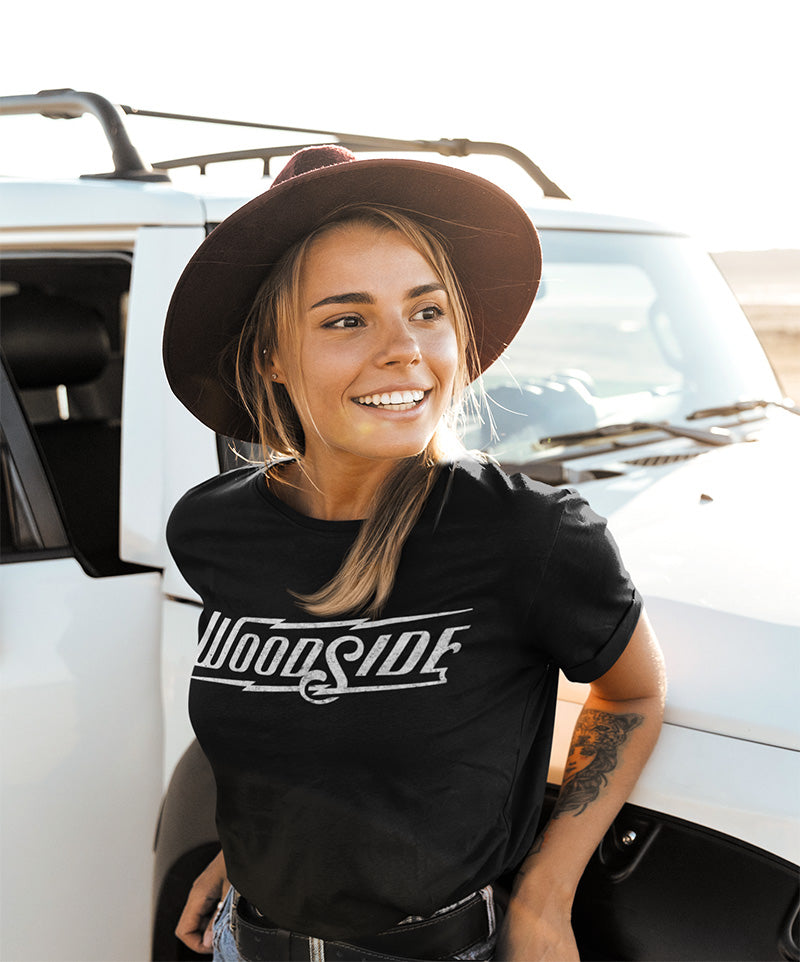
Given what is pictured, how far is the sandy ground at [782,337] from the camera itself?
13500 mm

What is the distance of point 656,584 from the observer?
6.12ft

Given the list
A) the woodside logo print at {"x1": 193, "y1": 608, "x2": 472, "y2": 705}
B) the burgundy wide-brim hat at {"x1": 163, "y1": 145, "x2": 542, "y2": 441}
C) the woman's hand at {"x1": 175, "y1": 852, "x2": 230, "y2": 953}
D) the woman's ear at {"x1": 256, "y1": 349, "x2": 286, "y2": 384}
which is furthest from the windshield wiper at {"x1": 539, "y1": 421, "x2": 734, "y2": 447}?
the woman's hand at {"x1": 175, "y1": 852, "x2": 230, "y2": 953}

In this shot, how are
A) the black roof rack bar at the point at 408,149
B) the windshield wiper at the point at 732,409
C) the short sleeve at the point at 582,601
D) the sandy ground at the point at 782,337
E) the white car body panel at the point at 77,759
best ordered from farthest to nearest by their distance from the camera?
the sandy ground at the point at 782,337 → the black roof rack bar at the point at 408,149 → the windshield wiper at the point at 732,409 → the white car body panel at the point at 77,759 → the short sleeve at the point at 582,601

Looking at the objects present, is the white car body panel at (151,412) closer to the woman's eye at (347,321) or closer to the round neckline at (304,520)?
the round neckline at (304,520)

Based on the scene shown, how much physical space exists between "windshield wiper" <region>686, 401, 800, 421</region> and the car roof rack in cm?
80

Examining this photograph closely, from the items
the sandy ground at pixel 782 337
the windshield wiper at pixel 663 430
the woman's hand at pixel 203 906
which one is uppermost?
the windshield wiper at pixel 663 430

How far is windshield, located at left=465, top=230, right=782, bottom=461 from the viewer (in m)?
2.61

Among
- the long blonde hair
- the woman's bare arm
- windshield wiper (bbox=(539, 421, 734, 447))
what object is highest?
the long blonde hair

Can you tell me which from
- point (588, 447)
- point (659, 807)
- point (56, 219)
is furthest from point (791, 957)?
point (56, 219)

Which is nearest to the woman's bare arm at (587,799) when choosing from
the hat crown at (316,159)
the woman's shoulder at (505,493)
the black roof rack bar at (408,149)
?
the woman's shoulder at (505,493)

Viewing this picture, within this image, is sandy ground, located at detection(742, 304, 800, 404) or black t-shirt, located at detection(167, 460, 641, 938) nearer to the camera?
black t-shirt, located at detection(167, 460, 641, 938)

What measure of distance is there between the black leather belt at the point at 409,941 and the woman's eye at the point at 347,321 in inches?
34.2

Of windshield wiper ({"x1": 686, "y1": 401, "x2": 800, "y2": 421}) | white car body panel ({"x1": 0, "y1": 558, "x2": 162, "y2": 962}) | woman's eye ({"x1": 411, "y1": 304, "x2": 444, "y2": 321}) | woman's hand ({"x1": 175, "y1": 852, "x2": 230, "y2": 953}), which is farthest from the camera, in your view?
windshield wiper ({"x1": 686, "y1": 401, "x2": 800, "y2": 421})

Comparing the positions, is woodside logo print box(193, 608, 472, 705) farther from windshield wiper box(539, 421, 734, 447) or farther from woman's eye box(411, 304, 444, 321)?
windshield wiper box(539, 421, 734, 447)
